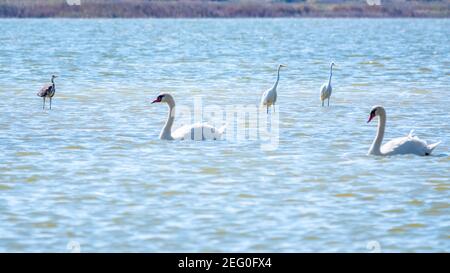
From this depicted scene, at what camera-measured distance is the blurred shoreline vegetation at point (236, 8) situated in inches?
5487

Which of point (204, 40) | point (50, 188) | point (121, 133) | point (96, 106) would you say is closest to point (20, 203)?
point (50, 188)

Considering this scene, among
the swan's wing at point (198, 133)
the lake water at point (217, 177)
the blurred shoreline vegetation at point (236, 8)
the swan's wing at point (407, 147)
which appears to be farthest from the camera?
the blurred shoreline vegetation at point (236, 8)

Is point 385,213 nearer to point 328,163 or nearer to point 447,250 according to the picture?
point 447,250

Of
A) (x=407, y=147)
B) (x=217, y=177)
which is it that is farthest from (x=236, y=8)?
(x=217, y=177)

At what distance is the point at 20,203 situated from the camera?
15125mm

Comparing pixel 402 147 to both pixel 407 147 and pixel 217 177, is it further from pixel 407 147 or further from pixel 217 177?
pixel 217 177

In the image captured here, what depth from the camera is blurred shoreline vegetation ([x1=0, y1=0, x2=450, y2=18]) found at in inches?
5487

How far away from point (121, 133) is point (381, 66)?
86.9 feet

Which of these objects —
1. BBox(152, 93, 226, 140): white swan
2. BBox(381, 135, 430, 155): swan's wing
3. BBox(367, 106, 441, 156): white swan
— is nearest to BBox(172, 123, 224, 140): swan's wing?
BBox(152, 93, 226, 140): white swan

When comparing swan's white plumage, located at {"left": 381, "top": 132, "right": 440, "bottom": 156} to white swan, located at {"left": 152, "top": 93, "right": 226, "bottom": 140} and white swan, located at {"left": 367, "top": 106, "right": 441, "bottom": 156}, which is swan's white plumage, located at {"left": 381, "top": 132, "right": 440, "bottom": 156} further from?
white swan, located at {"left": 152, "top": 93, "right": 226, "bottom": 140}

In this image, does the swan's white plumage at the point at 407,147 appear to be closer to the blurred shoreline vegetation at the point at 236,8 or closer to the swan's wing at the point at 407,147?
the swan's wing at the point at 407,147

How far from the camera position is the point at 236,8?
488 ft

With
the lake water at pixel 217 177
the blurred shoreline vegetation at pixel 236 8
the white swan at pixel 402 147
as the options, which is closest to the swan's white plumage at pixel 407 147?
the white swan at pixel 402 147
